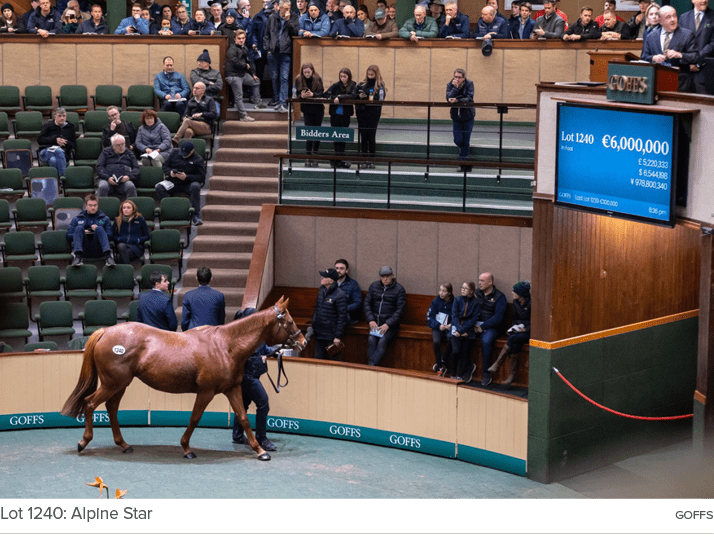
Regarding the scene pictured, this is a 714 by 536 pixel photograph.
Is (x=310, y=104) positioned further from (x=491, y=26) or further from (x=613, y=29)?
(x=613, y=29)

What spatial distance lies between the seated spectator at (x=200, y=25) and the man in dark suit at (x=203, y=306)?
8563 mm

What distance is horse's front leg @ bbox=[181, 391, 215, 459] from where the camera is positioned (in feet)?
37.3

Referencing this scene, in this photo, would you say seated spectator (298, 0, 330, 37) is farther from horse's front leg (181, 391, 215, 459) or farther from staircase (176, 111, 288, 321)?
horse's front leg (181, 391, 215, 459)

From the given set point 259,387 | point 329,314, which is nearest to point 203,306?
point 259,387

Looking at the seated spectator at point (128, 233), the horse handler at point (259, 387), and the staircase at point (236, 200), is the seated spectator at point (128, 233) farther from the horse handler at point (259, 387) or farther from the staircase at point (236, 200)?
the horse handler at point (259, 387)

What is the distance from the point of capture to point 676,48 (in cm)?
1183

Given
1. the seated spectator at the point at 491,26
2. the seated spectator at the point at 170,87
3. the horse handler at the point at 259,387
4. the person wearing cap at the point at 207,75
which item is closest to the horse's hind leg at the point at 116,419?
the horse handler at the point at 259,387

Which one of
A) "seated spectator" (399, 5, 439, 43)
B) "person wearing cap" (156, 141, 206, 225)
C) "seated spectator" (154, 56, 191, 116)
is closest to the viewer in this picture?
"person wearing cap" (156, 141, 206, 225)

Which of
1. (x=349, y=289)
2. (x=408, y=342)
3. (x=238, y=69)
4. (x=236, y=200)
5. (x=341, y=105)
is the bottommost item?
(x=408, y=342)

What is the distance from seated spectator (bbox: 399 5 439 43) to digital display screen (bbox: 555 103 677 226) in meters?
8.86

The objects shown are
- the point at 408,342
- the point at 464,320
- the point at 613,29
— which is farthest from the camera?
the point at 613,29

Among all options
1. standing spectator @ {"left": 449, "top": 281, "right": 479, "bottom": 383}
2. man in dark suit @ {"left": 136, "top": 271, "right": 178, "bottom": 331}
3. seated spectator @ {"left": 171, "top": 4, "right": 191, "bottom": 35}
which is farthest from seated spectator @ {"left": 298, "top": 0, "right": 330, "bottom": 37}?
man in dark suit @ {"left": 136, "top": 271, "right": 178, "bottom": 331}

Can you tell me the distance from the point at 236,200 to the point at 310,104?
201 centimetres

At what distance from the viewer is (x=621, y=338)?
11797 mm
